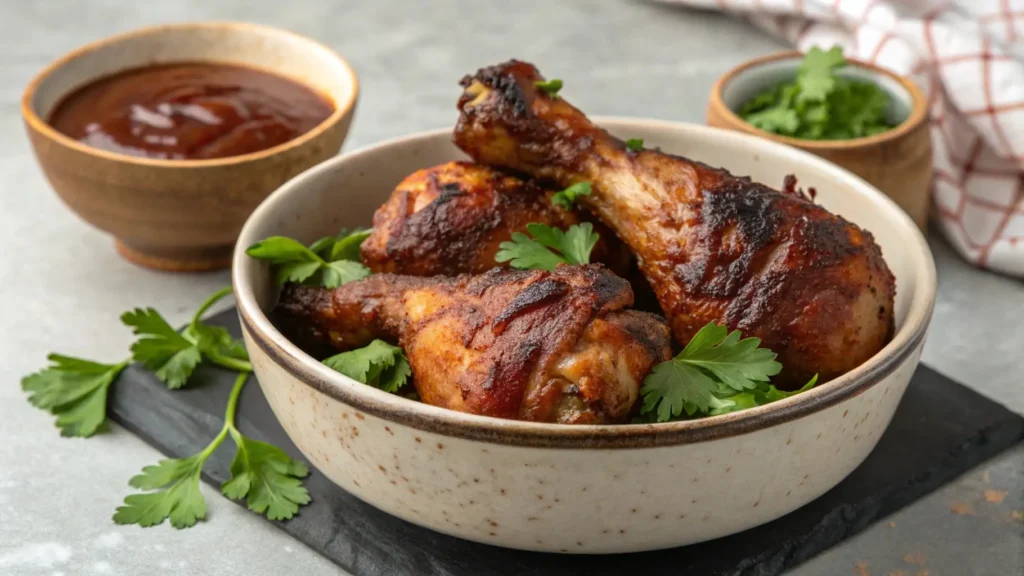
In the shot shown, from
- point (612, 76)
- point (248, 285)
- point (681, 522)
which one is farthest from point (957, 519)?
point (612, 76)

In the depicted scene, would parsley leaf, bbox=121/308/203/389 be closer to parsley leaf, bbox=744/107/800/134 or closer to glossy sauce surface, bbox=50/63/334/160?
glossy sauce surface, bbox=50/63/334/160

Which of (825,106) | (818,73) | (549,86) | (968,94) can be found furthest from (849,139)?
(549,86)

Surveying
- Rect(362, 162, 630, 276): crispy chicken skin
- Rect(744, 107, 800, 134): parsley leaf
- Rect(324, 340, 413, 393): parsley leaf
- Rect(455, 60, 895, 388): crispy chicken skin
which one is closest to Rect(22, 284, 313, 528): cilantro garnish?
Rect(362, 162, 630, 276): crispy chicken skin

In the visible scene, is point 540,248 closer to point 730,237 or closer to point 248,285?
point 730,237

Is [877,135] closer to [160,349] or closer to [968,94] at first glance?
[968,94]

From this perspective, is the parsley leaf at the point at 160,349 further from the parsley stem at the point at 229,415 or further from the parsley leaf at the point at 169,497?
the parsley leaf at the point at 169,497

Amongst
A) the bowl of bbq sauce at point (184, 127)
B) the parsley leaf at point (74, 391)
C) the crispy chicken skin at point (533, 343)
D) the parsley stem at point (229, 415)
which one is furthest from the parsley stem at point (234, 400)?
the bowl of bbq sauce at point (184, 127)
